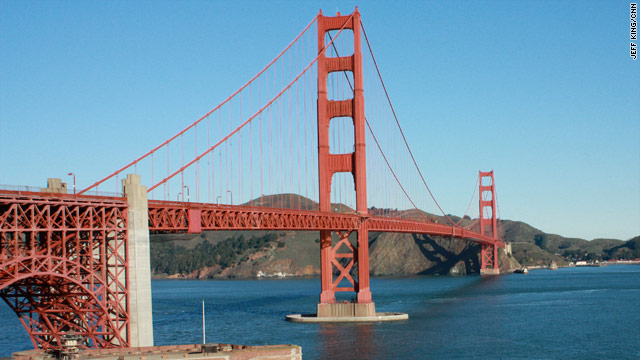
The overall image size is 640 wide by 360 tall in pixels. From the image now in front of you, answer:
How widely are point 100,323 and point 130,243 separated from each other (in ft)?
15.4

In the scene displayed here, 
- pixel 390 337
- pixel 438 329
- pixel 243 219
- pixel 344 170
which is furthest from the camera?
pixel 344 170

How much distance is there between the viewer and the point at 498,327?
2901 inches

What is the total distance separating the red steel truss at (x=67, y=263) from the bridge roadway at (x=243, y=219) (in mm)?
5466

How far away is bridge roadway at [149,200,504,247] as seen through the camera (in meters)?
53.4

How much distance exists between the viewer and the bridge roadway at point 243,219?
53.4 m

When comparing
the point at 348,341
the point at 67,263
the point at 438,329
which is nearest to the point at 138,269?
the point at 67,263

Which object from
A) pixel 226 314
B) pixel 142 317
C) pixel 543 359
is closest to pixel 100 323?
pixel 142 317

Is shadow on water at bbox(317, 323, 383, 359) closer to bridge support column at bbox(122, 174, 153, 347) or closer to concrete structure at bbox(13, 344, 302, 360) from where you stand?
concrete structure at bbox(13, 344, 302, 360)

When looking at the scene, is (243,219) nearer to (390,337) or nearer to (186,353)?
(390,337)

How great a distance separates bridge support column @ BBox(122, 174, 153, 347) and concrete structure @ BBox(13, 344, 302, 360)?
2.91m

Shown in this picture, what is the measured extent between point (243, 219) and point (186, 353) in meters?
22.9

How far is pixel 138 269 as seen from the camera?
Answer: 1868 inches

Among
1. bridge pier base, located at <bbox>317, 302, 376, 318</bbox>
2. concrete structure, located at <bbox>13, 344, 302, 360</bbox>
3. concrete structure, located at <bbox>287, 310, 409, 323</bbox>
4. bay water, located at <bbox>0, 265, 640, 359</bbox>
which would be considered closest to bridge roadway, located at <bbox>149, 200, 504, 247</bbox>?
bridge pier base, located at <bbox>317, 302, 376, 318</bbox>

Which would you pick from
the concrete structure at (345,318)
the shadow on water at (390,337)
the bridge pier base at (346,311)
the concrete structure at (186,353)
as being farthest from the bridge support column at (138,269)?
the bridge pier base at (346,311)
